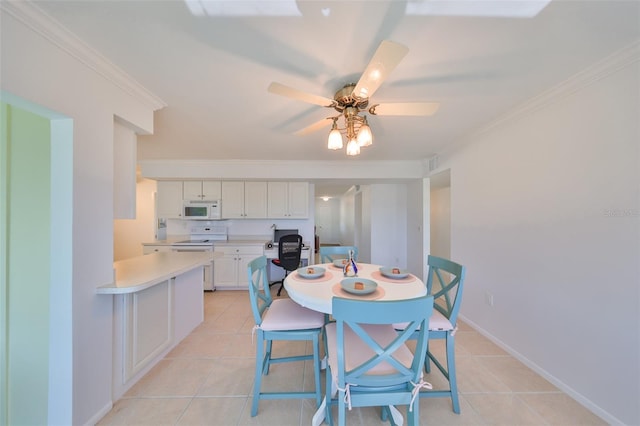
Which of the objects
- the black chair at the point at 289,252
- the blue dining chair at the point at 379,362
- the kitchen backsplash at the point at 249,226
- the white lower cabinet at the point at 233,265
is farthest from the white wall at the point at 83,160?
the kitchen backsplash at the point at 249,226

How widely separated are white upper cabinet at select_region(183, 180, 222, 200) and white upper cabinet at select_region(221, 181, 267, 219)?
4.8 inches

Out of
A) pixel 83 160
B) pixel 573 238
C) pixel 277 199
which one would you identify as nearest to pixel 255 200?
pixel 277 199

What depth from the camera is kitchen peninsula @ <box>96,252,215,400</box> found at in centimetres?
160

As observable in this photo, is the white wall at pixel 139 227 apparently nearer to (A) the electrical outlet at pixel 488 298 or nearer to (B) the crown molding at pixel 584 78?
(A) the electrical outlet at pixel 488 298

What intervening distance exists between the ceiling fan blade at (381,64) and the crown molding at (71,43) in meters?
1.58

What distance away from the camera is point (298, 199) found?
4312mm

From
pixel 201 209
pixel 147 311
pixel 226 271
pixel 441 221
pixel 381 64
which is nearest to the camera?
pixel 381 64

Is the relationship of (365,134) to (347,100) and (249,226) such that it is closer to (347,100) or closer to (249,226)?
(347,100)

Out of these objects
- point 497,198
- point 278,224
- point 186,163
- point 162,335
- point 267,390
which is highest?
point 186,163

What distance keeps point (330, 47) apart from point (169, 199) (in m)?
4.05

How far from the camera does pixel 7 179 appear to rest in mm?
1297

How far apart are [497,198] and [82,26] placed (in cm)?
330

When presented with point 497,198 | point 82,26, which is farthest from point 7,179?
point 497,198

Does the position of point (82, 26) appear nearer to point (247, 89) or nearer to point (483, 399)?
point (247, 89)
